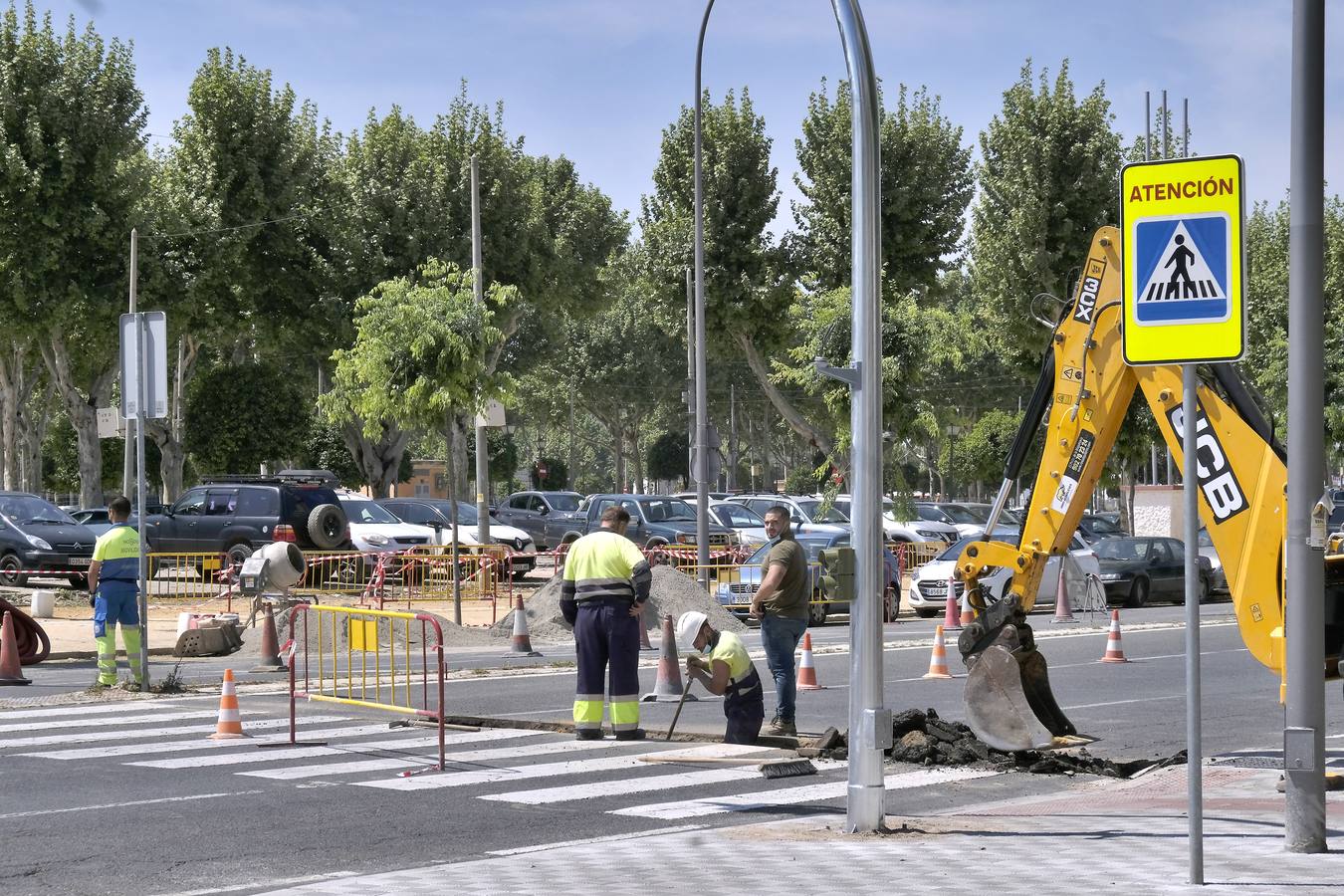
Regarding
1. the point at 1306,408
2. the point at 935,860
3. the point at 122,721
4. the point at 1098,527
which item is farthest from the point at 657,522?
the point at 1306,408

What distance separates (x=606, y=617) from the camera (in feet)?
42.9

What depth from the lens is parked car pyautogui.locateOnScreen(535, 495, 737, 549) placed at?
38.6 m

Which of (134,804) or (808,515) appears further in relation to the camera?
(808,515)

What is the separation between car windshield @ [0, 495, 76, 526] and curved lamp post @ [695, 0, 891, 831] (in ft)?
86.4

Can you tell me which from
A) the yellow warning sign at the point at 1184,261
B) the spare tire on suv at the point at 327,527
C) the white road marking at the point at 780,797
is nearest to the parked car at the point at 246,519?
the spare tire on suv at the point at 327,527

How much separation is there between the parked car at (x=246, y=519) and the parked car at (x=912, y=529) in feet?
41.1

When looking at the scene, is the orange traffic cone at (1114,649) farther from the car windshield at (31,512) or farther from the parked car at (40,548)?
the car windshield at (31,512)

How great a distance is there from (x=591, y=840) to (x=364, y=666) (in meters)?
6.95

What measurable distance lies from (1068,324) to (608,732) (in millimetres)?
4763

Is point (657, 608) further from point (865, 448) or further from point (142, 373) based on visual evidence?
point (865, 448)

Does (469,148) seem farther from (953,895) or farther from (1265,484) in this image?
(953,895)

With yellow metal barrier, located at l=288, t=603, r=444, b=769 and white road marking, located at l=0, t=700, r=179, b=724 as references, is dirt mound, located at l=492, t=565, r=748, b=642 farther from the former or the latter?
white road marking, located at l=0, t=700, r=179, b=724

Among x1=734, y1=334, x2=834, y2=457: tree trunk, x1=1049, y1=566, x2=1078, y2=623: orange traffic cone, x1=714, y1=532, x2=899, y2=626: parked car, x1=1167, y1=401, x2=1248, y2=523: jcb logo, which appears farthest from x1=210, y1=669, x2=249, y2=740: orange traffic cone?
x1=734, y1=334, x2=834, y2=457: tree trunk

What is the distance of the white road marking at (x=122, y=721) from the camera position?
1455cm
